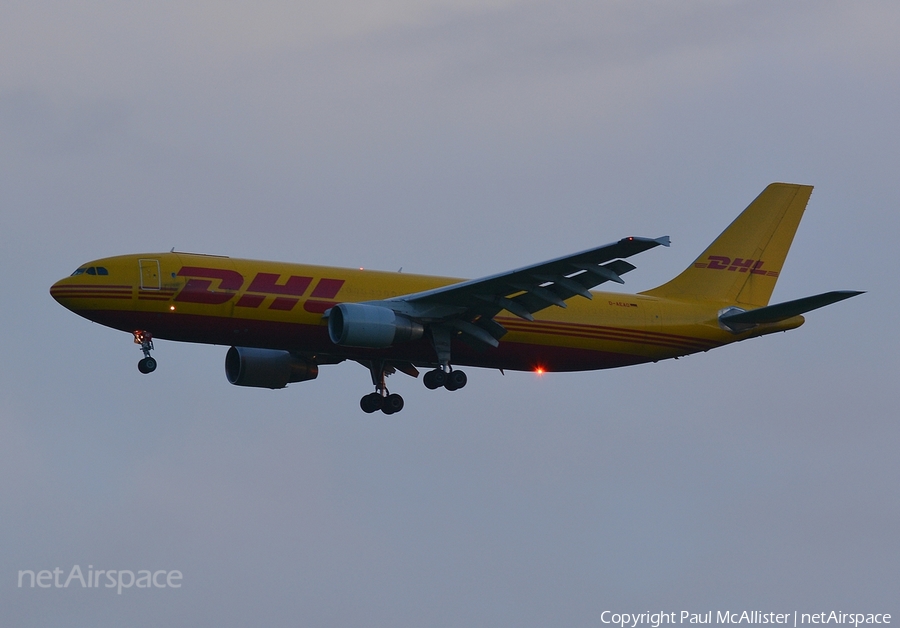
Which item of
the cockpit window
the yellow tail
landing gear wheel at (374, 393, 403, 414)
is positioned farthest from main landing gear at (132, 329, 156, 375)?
the yellow tail

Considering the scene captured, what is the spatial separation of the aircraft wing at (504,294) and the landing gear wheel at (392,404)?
4.54 m

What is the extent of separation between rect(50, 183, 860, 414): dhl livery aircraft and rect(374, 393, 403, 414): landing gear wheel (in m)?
0.03

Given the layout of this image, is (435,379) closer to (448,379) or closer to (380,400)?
(448,379)

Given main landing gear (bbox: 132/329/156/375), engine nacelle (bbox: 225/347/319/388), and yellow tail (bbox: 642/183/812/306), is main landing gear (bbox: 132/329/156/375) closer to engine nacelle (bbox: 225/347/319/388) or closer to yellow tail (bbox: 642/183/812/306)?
engine nacelle (bbox: 225/347/319/388)

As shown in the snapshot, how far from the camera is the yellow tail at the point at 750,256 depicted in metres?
54.3

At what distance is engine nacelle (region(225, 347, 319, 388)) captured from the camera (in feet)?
170

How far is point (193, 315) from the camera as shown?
151 ft

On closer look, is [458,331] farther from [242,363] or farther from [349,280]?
[242,363]

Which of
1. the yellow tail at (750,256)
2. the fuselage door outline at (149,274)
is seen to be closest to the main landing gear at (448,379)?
the yellow tail at (750,256)

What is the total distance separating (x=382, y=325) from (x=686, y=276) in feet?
44.8

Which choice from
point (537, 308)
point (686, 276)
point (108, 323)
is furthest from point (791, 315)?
point (108, 323)

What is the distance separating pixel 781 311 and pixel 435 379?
11949 mm

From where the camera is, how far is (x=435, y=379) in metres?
49.5

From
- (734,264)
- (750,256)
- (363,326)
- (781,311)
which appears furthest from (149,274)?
(750,256)
